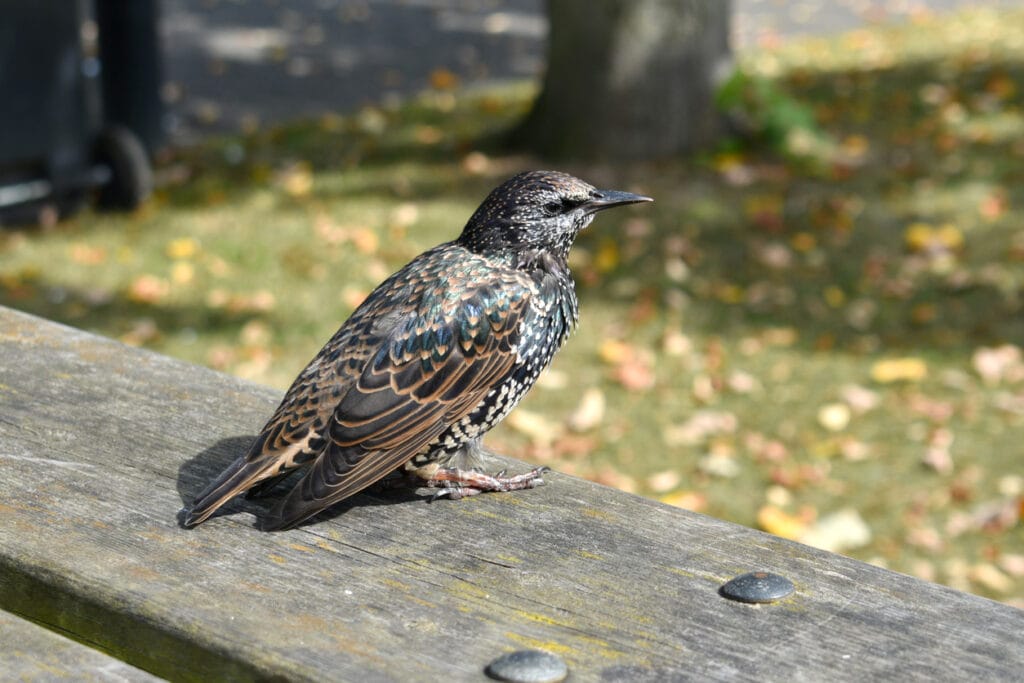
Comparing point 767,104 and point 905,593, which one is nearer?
point 905,593

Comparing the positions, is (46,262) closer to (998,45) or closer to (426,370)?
(426,370)

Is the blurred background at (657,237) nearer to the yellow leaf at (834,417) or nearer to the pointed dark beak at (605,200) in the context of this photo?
the yellow leaf at (834,417)

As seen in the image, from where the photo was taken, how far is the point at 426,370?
2291 mm

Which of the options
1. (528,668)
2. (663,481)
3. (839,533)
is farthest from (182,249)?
(528,668)

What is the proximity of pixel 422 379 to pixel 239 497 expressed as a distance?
1.18 feet

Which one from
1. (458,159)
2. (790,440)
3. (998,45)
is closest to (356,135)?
(458,159)

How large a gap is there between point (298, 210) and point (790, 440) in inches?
152

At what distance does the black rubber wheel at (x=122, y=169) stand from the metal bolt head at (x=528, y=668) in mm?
7027

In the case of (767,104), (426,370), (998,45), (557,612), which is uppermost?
(998,45)

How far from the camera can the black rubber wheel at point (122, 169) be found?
8.18m

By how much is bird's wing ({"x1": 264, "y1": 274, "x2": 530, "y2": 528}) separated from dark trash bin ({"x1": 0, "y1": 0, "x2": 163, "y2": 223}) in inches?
233

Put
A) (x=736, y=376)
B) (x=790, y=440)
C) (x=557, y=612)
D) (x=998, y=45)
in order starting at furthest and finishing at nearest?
1. (x=998, y=45)
2. (x=736, y=376)
3. (x=790, y=440)
4. (x=557, y=612)

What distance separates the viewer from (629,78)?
28.7 feet

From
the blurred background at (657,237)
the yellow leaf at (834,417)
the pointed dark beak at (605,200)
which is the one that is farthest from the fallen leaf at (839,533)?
the pointed dark beak at (605,200)
